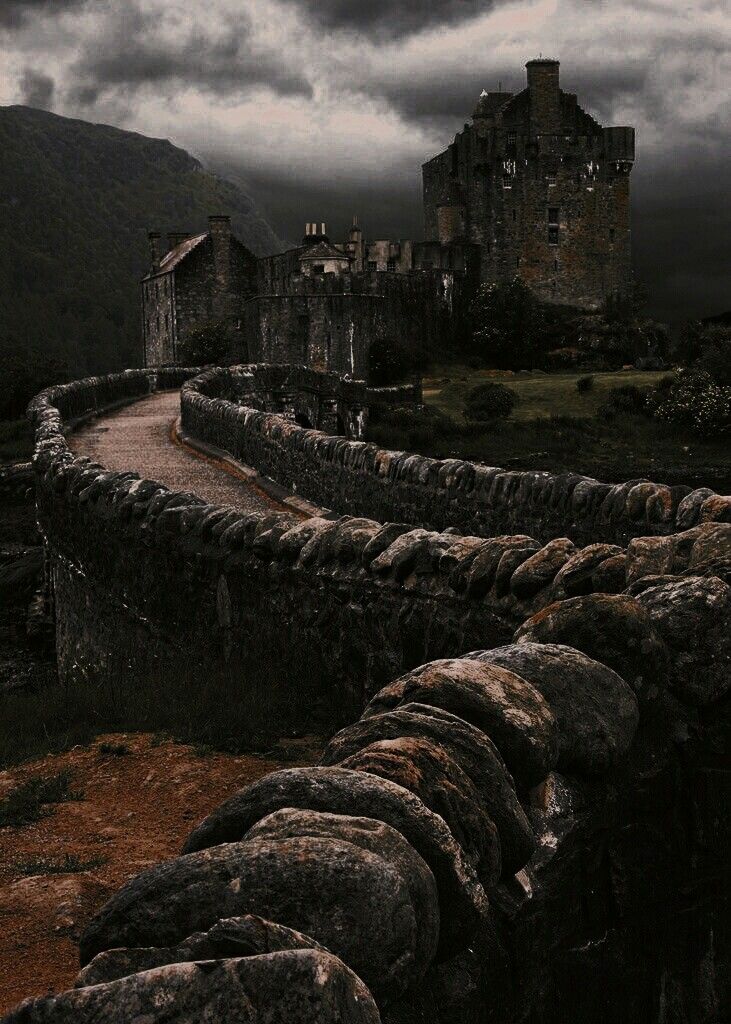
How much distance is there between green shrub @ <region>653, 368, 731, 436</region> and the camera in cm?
4444

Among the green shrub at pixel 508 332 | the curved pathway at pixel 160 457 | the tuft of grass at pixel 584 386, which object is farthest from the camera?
the green shrub at pixel 508 332

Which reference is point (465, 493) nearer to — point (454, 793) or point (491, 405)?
point (454, 793)

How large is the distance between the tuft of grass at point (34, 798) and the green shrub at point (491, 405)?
3993cm

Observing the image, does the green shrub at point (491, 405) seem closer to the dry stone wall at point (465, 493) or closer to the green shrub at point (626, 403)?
the green shrub at point (626, 403)

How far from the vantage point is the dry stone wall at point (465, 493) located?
7.76 m

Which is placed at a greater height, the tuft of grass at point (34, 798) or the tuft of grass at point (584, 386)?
the tuft of grass at point (34, 798)

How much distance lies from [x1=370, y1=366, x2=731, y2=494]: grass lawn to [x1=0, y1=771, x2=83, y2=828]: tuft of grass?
32931 millimetres

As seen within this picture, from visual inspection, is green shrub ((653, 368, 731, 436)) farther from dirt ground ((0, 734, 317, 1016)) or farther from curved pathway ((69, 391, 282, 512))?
dirt ground ((0, 734, 317, 1016))

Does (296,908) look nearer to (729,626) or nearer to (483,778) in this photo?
(483,778)

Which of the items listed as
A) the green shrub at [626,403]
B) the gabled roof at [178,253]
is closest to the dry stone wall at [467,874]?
the green shrub at [626,403]

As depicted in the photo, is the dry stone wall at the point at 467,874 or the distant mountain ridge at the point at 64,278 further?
the distant mountain ridge at the point at 64,278

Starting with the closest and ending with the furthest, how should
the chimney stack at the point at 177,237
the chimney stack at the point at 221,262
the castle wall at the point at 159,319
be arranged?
the castle wall at the point at 159,319
the chimney stack at the point at 221,262
the chimney stack at the point at 177,237

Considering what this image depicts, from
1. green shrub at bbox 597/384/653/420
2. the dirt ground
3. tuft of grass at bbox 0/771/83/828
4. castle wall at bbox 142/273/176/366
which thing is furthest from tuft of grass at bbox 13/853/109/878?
castle wall at bbox 142/273/176/366

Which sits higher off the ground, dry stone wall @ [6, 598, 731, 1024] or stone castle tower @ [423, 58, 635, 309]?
stone castle tower @ [423, 58, 635, 309]
